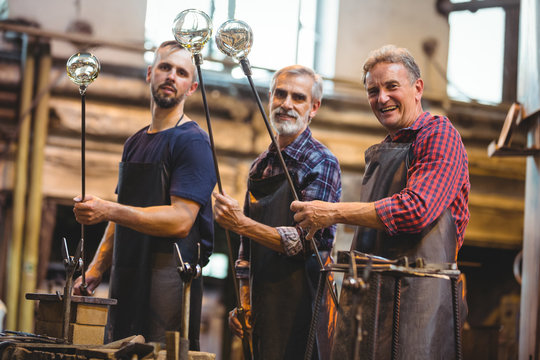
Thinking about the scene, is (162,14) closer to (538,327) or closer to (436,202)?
(538,327)

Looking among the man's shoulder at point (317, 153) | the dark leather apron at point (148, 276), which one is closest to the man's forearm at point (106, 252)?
the dark leather apron at point (148, 276)

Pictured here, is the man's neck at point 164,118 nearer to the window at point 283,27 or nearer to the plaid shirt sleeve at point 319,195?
the plaid shirt sleeve at point 319,195

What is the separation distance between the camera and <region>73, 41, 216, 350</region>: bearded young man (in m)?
2.68

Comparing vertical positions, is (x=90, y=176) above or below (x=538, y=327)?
above

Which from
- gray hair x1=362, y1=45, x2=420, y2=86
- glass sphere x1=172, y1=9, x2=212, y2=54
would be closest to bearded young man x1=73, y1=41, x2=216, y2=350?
glass sphere x1=172, y1=9, x2=212, y2=54

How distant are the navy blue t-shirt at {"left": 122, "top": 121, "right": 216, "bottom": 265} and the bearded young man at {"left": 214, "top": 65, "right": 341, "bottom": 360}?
193 mm

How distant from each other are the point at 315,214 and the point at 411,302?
0.42 metres

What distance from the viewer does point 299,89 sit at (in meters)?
3.03

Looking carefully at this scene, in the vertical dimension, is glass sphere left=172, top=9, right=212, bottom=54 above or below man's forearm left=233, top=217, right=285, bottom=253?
above

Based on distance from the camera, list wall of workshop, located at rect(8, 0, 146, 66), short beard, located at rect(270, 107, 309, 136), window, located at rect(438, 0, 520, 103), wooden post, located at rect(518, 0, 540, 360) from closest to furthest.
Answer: short beard, located at rect(270, 107, 309, 136) → wooden post, located at rect(518, 0, 540, 360) → wall of workshop, located at rect(8, 0, 146, 66) → window, located at rect(438, 0, 520, 103)

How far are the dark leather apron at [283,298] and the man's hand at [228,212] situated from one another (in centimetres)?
26

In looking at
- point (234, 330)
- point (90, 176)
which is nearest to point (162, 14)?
point (90, 176)

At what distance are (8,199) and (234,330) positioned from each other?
12.2 feet

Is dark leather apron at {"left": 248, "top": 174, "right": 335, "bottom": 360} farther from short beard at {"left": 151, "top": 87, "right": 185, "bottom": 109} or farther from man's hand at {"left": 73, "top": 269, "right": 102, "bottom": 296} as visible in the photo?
man's hand at {"left": 73, "top": 269, "right": 102, "bottom": 296}
